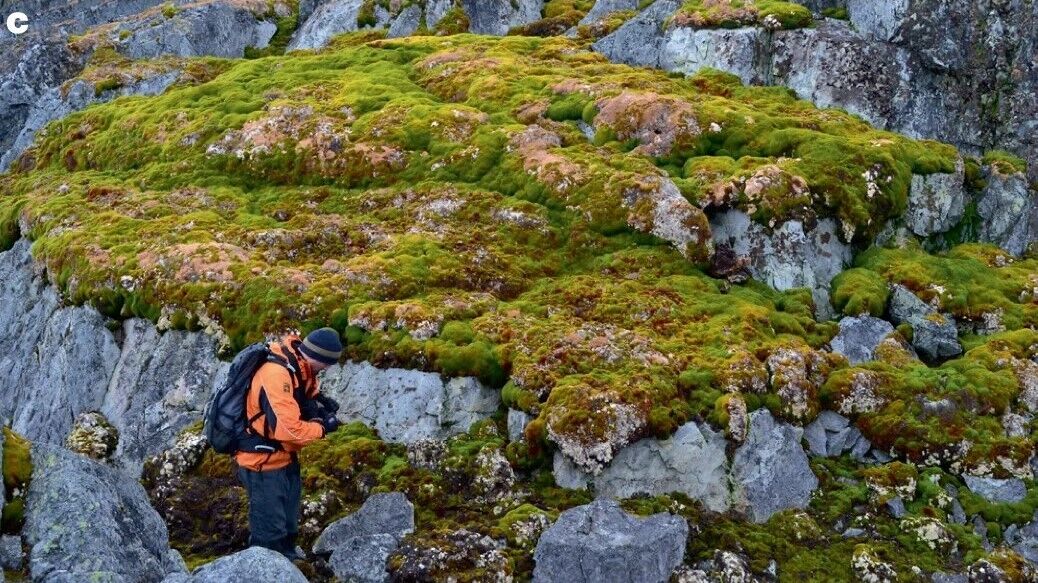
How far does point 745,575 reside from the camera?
15578 millimetres

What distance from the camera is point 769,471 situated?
18.0 m

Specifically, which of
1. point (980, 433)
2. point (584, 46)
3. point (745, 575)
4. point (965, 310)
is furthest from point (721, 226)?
point (584, 46)

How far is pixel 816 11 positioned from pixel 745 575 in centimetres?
2681

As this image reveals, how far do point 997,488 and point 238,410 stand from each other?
48.2 ft

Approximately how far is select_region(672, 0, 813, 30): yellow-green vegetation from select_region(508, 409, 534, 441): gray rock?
2170cm

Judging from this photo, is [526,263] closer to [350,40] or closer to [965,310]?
[965,310]

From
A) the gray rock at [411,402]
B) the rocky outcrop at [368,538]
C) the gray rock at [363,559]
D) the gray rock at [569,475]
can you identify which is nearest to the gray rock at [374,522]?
the rocky outcrop at [368,538]

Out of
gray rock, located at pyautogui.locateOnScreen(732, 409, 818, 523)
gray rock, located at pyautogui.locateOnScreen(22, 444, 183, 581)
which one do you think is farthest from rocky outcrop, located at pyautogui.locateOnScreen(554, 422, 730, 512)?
gray rock, located at pyautogui.locateOnScreen(22, 444, 183, 581)

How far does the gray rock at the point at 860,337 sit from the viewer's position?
70.8ft

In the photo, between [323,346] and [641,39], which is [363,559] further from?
[641,39]

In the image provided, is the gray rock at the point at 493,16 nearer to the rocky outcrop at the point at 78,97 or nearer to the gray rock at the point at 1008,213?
the rocky outcrop at the point at 78,97

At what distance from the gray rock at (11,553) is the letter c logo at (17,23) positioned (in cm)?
6659

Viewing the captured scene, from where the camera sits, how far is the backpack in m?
13.8

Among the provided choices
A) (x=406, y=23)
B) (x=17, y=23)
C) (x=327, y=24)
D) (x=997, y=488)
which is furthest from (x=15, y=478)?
(x=17, y=23)
